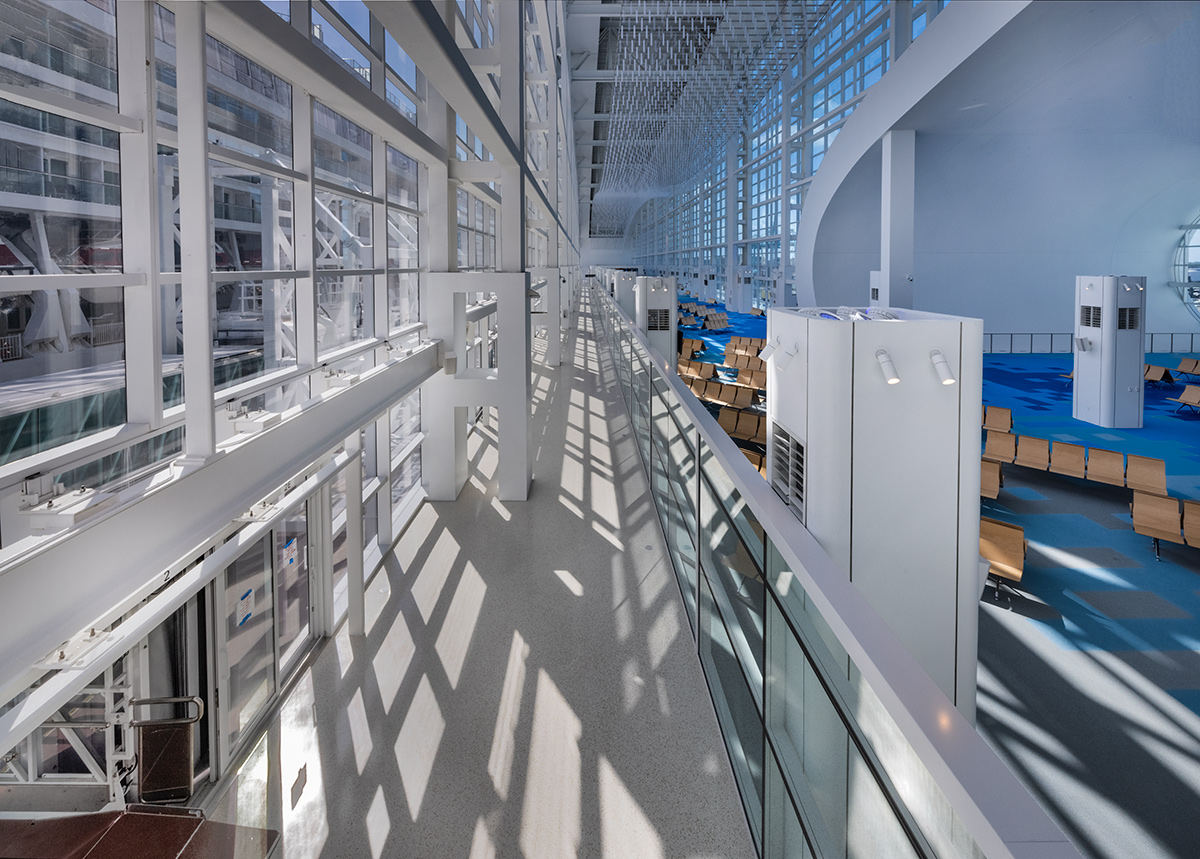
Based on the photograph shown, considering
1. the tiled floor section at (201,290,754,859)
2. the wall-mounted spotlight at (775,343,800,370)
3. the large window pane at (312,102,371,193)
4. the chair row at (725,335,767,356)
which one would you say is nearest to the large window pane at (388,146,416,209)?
the large window pane at (312,102,371,193)

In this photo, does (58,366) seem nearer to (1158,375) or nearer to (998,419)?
(998,419)

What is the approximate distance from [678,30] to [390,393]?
63.5 ft

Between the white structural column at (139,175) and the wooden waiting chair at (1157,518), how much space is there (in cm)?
830

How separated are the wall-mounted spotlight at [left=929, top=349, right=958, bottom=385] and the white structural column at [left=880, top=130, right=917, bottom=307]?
11076mm

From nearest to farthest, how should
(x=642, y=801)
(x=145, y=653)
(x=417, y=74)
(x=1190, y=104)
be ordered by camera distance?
(x=145, y=653), (x=642, y=801), (x=417, y=74), (x=1190, y=104)

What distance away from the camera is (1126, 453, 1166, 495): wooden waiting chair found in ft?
28.7

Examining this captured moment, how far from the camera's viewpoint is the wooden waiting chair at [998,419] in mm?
11758

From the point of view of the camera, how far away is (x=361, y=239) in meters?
6.71

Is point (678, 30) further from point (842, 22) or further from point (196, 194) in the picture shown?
point (196, 194)

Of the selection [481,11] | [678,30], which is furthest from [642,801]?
[678,30]

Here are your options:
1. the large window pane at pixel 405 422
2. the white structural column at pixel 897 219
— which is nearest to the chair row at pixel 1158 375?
the white structural column at pixel 897 219

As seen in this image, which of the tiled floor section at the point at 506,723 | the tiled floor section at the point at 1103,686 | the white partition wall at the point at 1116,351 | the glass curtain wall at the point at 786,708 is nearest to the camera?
the glass curtain wall at the point at 786,708

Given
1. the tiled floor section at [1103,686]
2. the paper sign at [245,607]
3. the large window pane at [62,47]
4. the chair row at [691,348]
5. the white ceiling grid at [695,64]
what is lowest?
the tiled floor section at [1103,686]

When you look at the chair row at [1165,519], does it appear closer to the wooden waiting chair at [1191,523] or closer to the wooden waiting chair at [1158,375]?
the wooden waiting chair at [1191,523]
